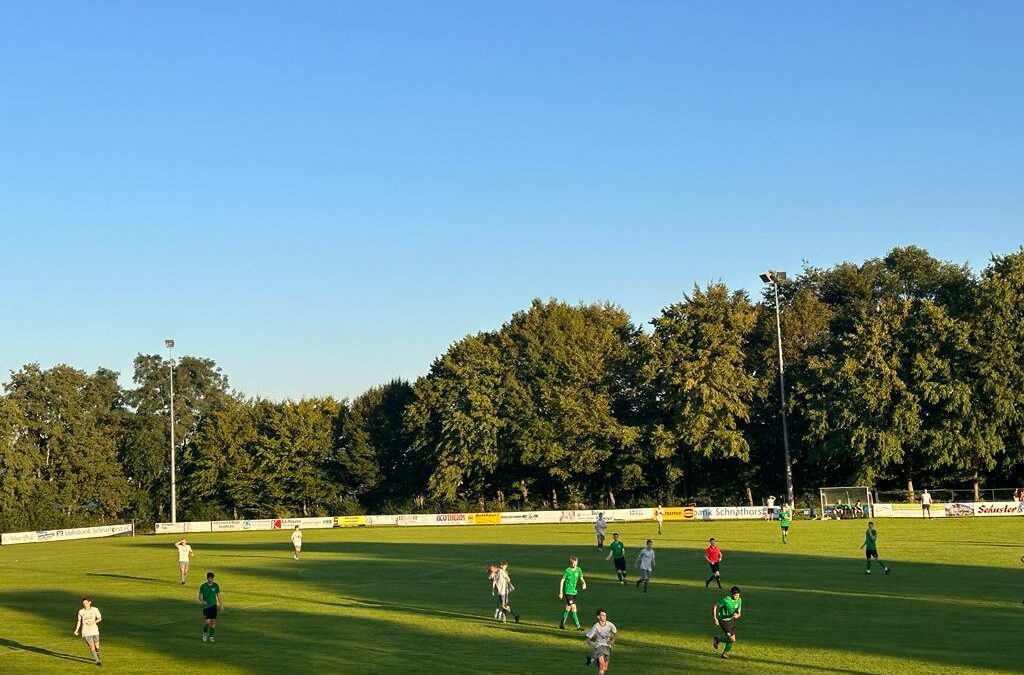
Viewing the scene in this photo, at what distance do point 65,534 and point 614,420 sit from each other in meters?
54.0

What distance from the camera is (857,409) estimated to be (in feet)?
289

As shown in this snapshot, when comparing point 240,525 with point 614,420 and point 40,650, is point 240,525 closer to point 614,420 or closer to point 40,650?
point 614,420

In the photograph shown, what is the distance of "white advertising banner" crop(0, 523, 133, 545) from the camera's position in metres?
96.4

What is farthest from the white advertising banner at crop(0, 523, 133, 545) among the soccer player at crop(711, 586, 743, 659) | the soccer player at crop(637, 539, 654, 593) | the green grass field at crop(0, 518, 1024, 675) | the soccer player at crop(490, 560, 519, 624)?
the soccer player at crop(711, 586, 743, 659)

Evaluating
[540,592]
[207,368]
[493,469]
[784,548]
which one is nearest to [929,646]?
[540,592]

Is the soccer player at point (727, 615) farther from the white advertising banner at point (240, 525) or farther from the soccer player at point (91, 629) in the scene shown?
the white advertising banner at point (240, 525)

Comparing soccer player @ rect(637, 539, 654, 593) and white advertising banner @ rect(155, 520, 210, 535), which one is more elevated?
soccer player @ rect(637, 539, 654, 593)

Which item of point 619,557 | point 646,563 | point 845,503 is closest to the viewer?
point 646,563

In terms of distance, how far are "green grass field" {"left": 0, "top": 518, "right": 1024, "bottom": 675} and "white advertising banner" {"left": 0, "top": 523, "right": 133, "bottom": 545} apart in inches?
1344

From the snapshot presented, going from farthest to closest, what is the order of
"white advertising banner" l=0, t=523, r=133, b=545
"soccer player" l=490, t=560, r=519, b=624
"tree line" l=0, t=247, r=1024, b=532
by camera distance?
"white advertising banner" l=0, t=523, r=133, b=545, "tree line" l=0, t=247, r=1024, b=532, "soccer player" l=490, t=560, r=519, b=624

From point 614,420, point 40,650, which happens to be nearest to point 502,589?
point 40,650

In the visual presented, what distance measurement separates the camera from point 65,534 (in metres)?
103

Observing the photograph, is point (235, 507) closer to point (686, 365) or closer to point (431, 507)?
point (431, 507)

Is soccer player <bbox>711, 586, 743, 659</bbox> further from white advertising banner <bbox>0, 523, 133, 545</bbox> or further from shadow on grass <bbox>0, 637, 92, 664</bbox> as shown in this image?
white advertising banner <bbox>0, 523, 133, 545</bbox>
